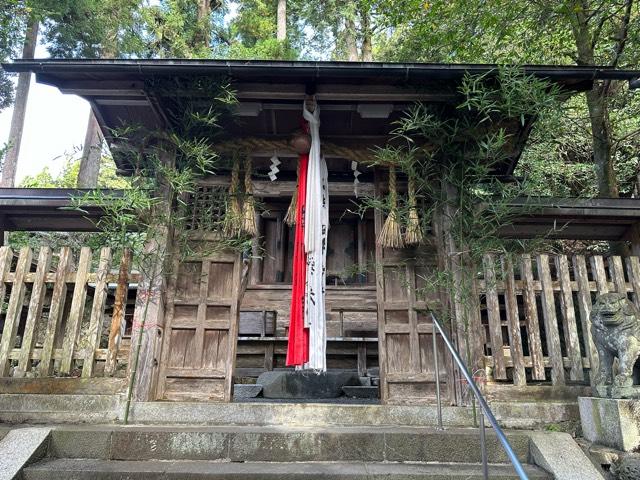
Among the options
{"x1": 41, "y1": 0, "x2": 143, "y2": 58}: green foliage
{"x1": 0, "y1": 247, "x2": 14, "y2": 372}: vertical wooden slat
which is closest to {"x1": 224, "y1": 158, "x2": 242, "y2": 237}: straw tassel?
{"x1": 0, "y1": 247, "x2": 14, "y2": 372}: vertical wooden slat

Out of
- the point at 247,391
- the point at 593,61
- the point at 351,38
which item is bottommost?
the point at 247,391

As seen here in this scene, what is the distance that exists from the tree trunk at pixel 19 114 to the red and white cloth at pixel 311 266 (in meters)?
10.5

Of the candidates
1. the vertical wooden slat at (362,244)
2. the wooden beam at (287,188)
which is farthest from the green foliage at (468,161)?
the vertical wooden slat at (362,244)

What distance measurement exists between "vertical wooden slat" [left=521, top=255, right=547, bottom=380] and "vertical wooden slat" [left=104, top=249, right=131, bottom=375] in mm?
4209

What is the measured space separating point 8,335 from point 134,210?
1.75 meters

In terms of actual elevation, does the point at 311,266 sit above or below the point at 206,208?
below

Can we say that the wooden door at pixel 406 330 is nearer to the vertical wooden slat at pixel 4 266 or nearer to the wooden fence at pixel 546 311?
the wooden fence at pixel 546 311

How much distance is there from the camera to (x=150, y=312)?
185 inches

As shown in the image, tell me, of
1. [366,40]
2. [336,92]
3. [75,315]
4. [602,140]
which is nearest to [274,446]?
[75,315]

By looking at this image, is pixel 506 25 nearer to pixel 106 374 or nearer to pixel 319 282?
pixel 319 282

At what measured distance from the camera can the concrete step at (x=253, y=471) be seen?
10.3 ft

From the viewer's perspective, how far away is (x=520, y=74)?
4.50m

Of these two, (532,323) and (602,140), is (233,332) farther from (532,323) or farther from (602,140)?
(602,140)

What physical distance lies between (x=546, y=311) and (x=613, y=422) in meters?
1.27
